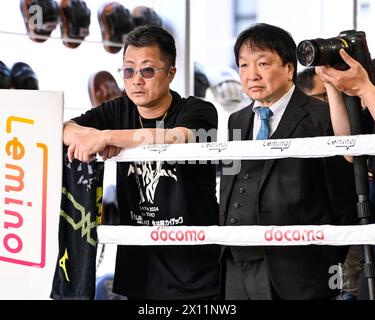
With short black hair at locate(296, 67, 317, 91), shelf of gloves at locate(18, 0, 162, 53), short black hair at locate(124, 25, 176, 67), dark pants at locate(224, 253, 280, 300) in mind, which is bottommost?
dark pants at locate(224, 253, 280, 300)

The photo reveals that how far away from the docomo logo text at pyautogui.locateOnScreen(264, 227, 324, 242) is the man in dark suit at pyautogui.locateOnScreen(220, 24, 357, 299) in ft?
0.23

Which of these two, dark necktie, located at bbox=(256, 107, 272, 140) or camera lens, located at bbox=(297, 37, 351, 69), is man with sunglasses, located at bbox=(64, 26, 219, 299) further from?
camera lens, located at bbox=(297, 37, 351, 69)

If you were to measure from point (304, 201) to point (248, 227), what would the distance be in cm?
20

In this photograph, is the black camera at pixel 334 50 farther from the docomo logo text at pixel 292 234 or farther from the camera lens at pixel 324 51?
the docomo logo text at pixel 292 234

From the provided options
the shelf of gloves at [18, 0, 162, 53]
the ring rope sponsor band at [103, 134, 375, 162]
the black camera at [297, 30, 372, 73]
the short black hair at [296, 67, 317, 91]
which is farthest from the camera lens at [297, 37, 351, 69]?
the shelf of gloves at [18, 0, 162, 53]

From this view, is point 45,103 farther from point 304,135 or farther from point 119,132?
point 304,135

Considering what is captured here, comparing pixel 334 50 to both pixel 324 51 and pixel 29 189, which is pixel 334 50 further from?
pixel 29 189

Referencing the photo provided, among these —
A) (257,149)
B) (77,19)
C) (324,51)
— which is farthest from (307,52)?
(77,19)

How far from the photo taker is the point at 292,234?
278 cm

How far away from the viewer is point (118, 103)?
11.0 ft

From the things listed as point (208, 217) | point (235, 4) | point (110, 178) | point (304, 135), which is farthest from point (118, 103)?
point (235, 4)

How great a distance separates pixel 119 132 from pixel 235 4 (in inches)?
164

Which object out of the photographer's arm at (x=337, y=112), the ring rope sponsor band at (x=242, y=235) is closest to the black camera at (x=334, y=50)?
the photographer's arm at (x=337, y=112)

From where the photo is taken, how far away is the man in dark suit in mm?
2840
